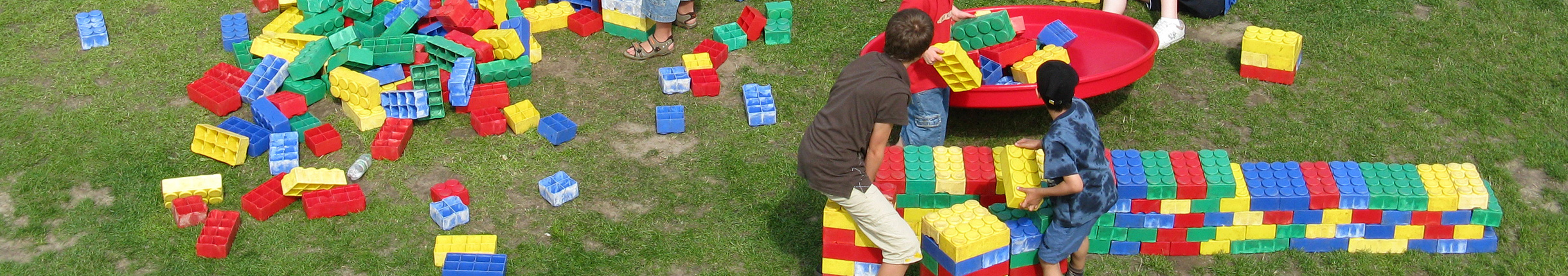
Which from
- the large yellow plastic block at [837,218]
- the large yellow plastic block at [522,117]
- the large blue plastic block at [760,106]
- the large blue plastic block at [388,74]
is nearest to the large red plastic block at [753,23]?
the large blue plastic block at [760,106]

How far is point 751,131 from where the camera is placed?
8391 mm

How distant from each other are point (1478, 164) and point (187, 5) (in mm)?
9791

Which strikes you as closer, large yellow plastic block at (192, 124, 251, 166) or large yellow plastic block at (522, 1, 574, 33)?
large yellow plastic block at (192, 124, 251, 166)

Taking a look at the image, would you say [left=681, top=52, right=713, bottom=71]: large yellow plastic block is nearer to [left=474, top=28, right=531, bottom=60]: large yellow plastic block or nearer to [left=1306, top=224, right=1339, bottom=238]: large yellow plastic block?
[left=474, top=28, right=531, bottom=60]: large yellow plastic block

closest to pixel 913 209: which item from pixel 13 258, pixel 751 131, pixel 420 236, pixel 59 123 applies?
pixel 751 131

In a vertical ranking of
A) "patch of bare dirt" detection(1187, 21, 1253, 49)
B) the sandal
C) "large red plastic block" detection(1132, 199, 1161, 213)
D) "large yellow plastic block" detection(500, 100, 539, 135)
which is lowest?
"patch of bare dirt" detection(1187, 21, 1253, 49)

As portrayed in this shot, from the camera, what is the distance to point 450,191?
7.37m

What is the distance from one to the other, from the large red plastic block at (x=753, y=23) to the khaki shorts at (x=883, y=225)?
399 cm

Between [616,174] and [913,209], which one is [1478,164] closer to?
[913,209]

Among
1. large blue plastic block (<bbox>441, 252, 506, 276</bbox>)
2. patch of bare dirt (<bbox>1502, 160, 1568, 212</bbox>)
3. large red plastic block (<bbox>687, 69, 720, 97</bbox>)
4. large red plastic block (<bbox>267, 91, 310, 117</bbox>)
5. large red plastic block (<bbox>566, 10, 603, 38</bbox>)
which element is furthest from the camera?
large red plastic block (<bbox>566, 10, 603, 38</bbox>)

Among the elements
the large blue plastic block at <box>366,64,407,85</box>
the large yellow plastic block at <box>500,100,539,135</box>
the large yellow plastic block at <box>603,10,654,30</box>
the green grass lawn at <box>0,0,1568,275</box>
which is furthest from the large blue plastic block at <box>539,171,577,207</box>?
the large yellow plastic block at <box>603,10,654,30</box>

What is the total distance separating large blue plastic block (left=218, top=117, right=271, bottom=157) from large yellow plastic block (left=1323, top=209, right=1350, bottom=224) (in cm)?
619

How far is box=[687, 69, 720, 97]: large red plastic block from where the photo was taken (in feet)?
29.2

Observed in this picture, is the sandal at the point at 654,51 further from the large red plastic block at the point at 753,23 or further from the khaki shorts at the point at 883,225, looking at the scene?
the khaki shorts at the point at 883,225
